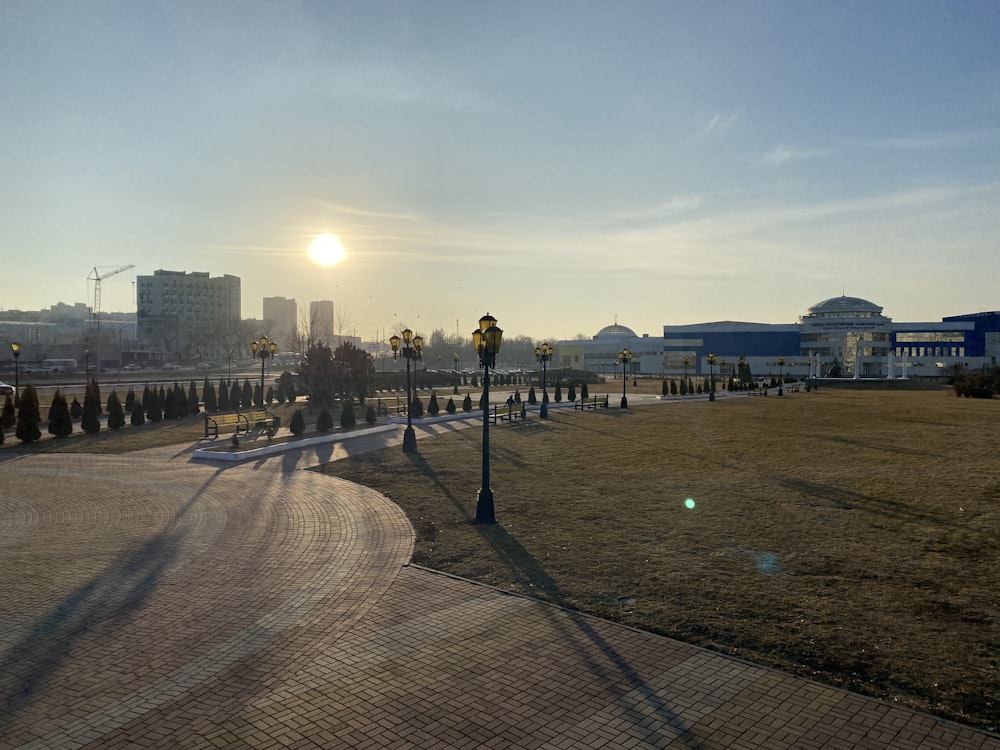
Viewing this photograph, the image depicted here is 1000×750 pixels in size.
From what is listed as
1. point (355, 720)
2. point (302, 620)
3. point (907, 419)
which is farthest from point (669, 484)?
point (907, 419)

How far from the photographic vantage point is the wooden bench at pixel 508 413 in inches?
1109

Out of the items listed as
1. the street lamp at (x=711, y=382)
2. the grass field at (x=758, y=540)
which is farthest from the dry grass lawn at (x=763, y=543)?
the street lamp at (x=711, y=382)

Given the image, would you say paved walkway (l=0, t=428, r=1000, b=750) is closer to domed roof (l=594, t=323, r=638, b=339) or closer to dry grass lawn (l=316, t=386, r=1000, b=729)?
dry grass lawn (l=316, t=386, r=1000, b=729)

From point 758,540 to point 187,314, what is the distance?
176m

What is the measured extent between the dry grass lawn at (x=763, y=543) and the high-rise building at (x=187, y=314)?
371ft

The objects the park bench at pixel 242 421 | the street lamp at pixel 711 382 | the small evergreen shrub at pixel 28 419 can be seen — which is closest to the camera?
the small evergreen shrub at pixel 28 419

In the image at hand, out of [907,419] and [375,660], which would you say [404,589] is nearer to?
[375,660]

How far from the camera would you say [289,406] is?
115 ft

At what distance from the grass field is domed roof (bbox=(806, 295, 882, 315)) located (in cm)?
8403

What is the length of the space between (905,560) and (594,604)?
4821mm

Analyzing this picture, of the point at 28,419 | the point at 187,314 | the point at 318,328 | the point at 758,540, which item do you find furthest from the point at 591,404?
the point at 187,314

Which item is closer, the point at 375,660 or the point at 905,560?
the point at 375,660

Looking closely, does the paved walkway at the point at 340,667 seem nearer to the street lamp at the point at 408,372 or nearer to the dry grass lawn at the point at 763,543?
the dry grass lawn at the point at 763,543

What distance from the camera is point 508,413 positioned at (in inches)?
1132
